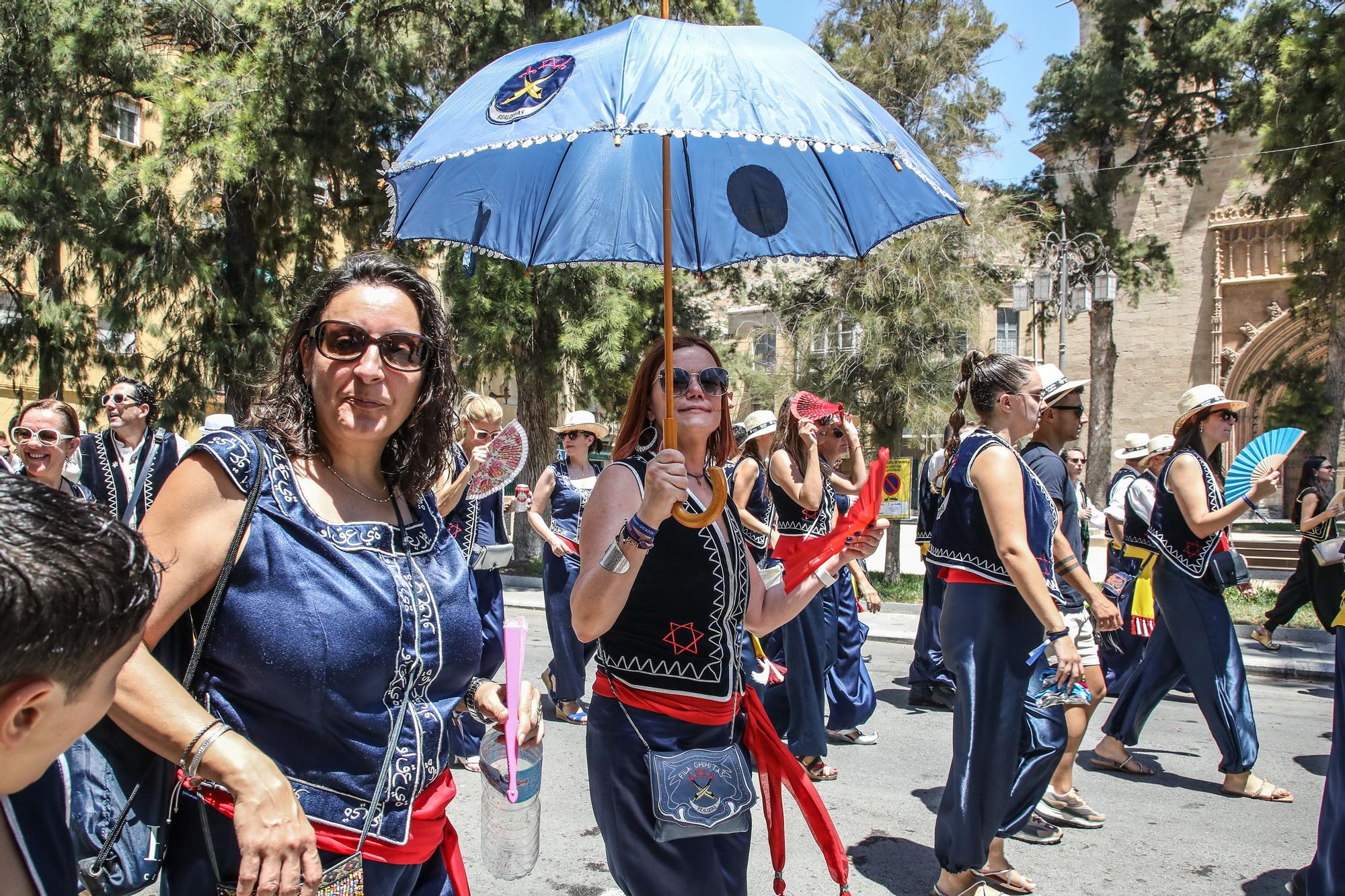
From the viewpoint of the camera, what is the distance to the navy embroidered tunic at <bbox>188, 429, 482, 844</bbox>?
5.91ft

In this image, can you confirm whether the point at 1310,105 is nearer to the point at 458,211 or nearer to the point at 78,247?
the point at 458,211

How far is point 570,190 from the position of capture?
3660 mm

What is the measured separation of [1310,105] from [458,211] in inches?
657

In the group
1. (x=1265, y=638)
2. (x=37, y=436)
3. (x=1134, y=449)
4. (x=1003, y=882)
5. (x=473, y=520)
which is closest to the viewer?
(x=1003, y=882)

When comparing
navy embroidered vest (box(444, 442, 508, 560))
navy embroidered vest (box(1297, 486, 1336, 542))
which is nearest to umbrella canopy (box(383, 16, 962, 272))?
navy embroidered vest (box(444, 442, 508, 560))

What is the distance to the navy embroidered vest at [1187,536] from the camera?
537 cm

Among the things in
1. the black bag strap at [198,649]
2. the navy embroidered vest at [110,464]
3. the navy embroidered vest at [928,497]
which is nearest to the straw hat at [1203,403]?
the navy embroidered vest at [928,497]

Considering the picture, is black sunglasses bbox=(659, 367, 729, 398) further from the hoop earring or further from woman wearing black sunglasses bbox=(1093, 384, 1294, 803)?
woman wearing black sunglasses bbox=(1093, 384, 1294, 803)

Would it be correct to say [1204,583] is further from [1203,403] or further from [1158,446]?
[1158,446]

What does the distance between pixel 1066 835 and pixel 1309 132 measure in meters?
15.2

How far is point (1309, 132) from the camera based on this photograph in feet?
52.0

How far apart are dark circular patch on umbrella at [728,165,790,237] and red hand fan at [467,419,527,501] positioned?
79.3 inches

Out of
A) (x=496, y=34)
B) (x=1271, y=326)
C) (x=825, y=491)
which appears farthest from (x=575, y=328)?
(x=1271, y=326)

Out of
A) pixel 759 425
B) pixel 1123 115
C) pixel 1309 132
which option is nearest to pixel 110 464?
pixel 759 425
